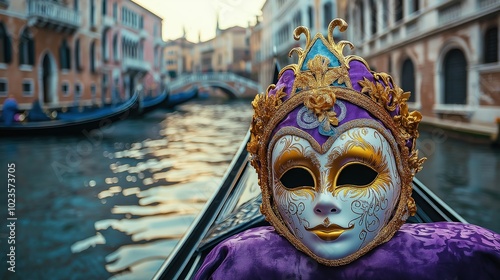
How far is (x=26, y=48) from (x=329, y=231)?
28.1 ft

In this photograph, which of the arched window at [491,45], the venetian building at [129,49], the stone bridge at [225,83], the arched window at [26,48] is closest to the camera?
the arched window at [491,45]

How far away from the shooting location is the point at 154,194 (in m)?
2.78

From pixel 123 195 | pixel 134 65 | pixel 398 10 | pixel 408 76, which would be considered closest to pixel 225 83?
pixel 134 65

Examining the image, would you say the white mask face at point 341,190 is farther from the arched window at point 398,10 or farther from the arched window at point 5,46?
the arched window at point 5,46

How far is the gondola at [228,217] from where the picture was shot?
865 mm

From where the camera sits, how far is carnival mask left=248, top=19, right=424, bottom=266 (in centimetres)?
58

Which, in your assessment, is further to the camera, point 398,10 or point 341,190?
point 398,10

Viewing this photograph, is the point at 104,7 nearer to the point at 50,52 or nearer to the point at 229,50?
the point at 50,52

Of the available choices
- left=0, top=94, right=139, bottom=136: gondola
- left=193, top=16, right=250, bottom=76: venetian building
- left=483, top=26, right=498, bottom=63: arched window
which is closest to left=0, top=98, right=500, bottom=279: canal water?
left=0, top=94, right=139, bottom=136: gondola

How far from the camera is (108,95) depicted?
1181cm

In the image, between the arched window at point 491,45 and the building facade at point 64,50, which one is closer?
the arched window at point 491,45

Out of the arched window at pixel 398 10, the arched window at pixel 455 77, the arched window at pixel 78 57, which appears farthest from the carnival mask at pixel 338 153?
the arched window at pixel 78 57

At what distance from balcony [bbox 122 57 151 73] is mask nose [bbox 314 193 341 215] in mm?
13290

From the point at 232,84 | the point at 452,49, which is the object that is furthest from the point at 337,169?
the point at 232,84
